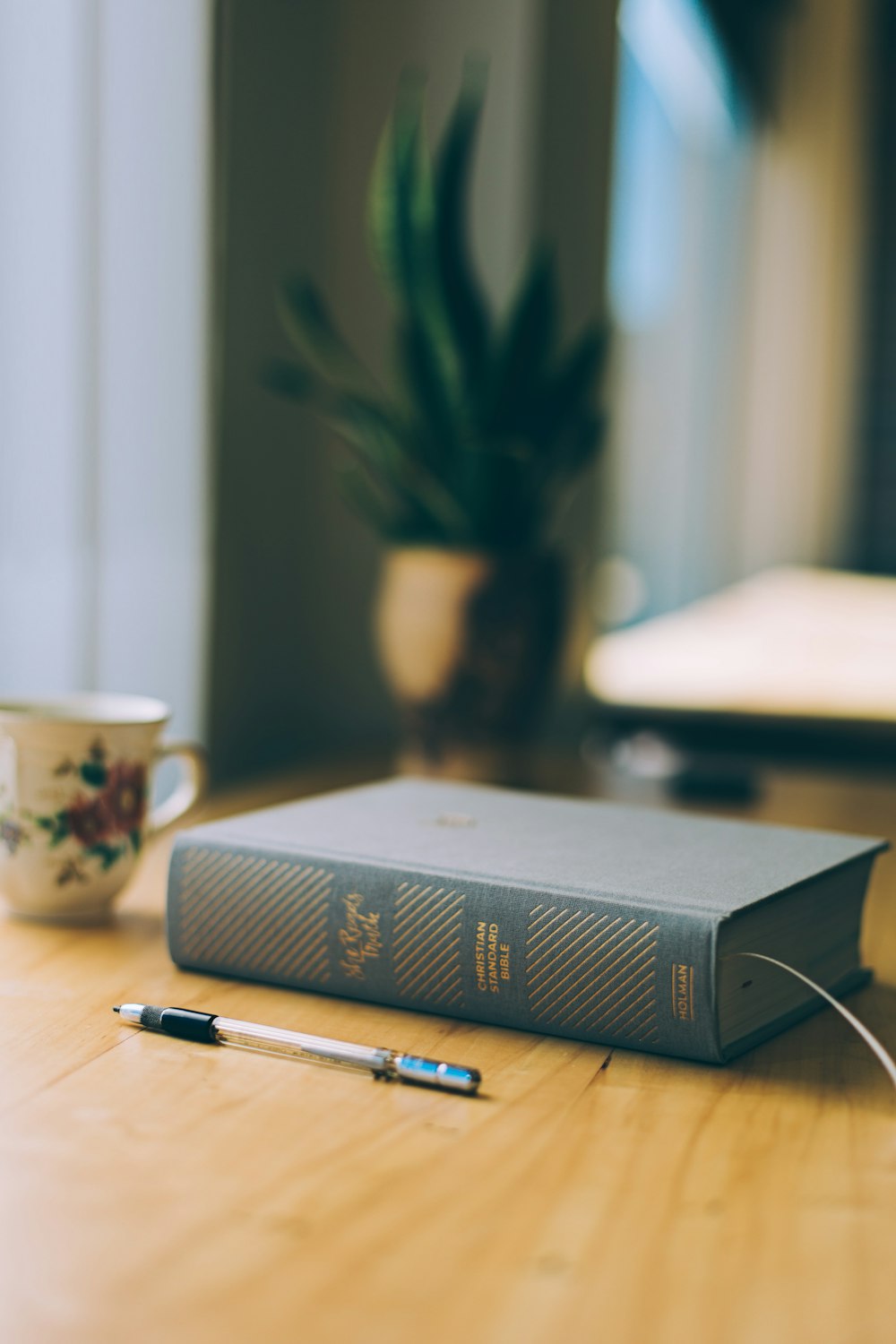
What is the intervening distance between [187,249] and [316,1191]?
2.96 feet

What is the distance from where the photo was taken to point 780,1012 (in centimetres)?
51

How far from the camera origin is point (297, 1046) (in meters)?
0.46

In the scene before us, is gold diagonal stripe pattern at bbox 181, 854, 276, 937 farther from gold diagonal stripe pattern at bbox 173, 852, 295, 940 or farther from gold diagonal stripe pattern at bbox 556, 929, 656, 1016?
gold diagonal stripe pattern at bbox 556, 929, 656, 1016

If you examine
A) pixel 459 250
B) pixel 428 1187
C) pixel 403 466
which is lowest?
pixel 428 1187

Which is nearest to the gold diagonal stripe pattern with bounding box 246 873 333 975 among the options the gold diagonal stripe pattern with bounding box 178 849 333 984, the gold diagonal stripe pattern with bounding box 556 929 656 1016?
the gold diagonal stripe pattern with bounding box 178 849 333 984

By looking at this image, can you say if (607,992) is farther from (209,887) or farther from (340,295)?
(340,295)

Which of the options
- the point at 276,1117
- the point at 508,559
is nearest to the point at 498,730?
the point at 508,559

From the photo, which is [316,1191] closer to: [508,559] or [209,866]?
[209,866]

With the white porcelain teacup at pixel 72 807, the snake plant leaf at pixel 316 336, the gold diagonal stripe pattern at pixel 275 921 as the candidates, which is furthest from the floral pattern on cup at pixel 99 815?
the snake plant leaf at pixel 316 336

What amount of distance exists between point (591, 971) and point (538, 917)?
0.09 ft

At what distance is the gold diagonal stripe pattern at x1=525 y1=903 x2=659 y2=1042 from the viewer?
462 millimetres

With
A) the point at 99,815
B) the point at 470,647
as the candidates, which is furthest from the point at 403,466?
the point at 99,815

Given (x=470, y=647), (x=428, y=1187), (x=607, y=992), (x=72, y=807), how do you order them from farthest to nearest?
(x=470, y=647), (x=72, y=807), (x=607, y=992), (x=428, y=1187)

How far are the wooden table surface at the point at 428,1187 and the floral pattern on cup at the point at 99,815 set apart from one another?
0.08m
